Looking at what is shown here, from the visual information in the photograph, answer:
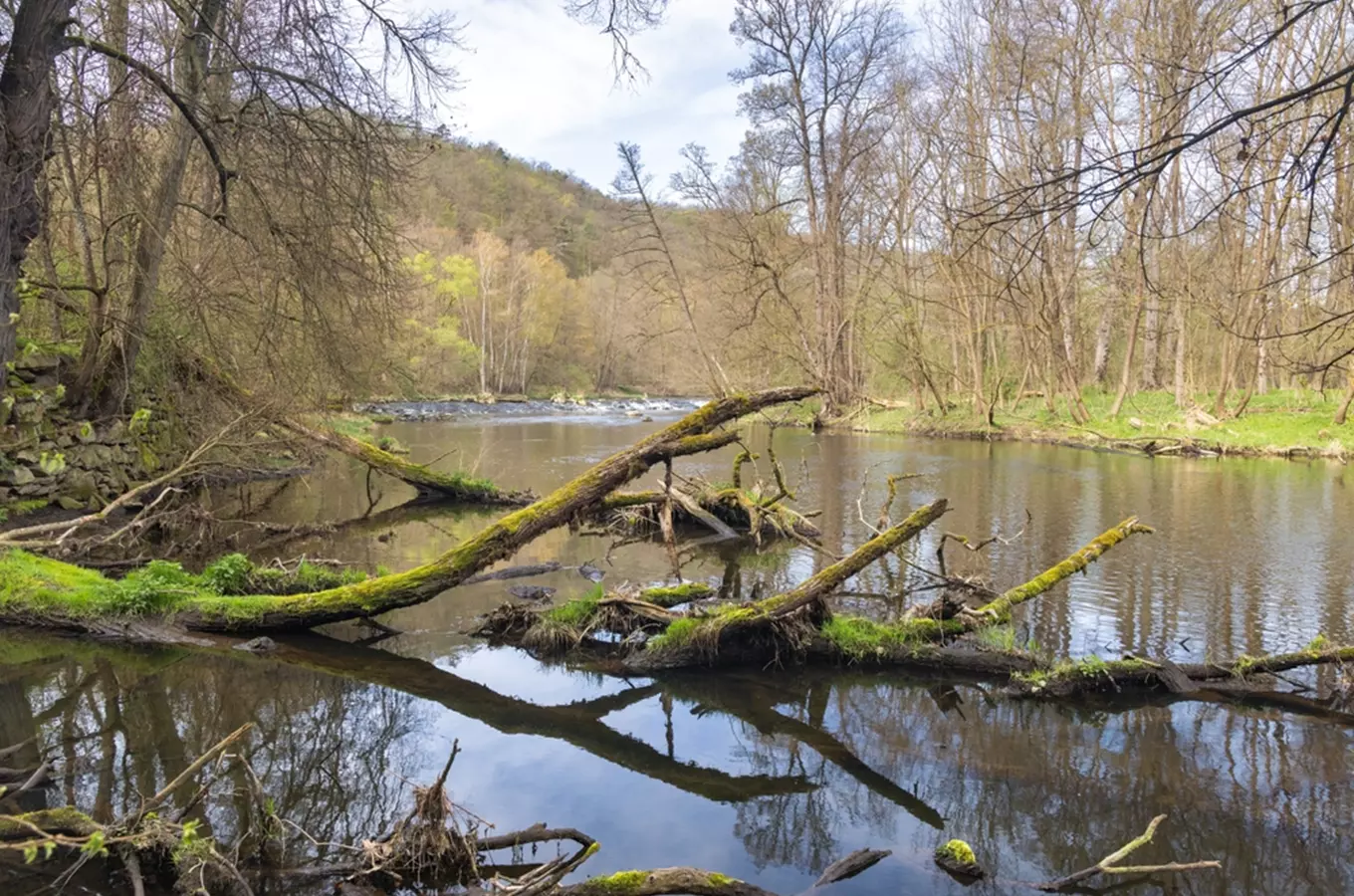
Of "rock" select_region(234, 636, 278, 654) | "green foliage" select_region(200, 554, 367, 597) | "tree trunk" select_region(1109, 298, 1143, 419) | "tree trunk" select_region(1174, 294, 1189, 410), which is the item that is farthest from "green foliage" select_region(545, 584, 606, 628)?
"tree trunk" select_region(1174, 294, 1189, 410)

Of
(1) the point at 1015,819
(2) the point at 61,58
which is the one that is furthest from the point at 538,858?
(2) the point at 61,58

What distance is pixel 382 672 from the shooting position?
6.23 metres

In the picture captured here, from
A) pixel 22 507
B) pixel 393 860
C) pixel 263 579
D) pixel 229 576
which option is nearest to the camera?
pixel 393 860

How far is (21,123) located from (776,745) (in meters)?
5.74

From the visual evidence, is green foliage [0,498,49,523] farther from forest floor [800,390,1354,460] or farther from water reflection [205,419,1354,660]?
forest floor [800,390,1354,460]

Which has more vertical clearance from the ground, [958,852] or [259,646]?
[259,646]

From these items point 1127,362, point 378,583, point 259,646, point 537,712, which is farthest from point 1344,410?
point 259,646

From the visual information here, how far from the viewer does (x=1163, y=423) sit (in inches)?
891

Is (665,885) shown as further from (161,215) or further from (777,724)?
(161,215)

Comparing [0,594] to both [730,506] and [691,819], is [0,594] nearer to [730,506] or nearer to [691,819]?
[691,819]

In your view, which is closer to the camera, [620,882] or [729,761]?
[620,882]

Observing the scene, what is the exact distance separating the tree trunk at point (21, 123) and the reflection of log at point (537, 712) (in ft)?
9.29

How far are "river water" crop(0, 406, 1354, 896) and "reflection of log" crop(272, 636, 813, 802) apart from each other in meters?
0.02

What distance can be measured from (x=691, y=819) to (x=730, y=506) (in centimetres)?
792
